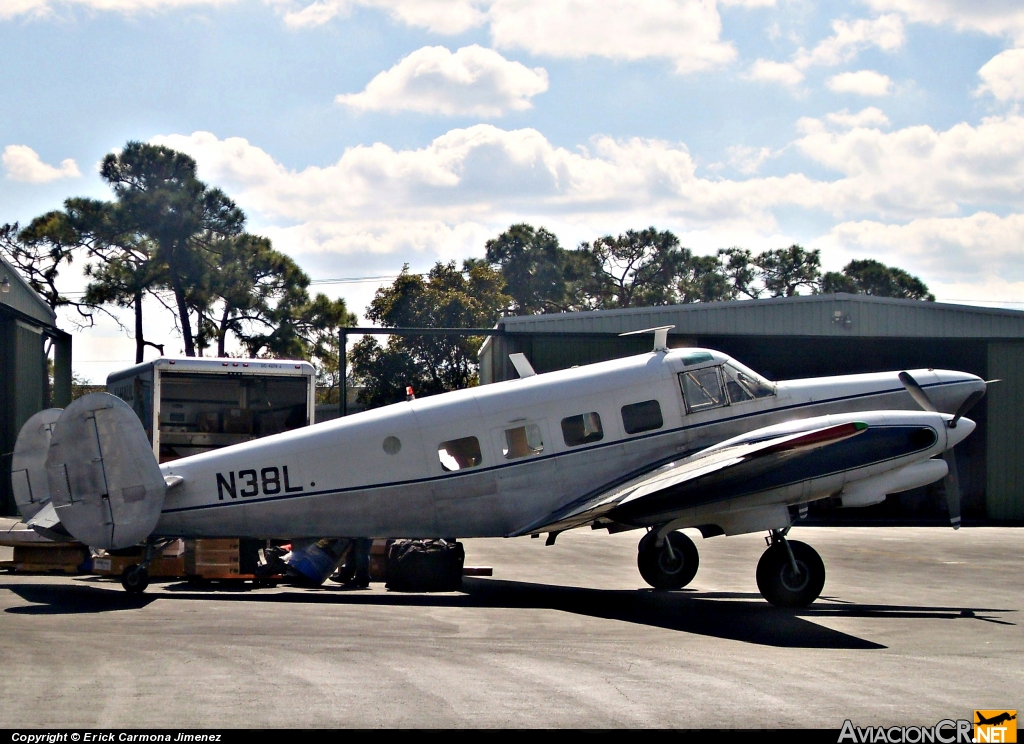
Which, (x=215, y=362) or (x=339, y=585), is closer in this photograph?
(x=339, y=585)

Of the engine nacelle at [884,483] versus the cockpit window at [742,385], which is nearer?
the engine nacelle at [884,483]

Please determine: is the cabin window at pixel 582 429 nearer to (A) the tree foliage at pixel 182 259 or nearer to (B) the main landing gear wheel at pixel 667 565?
(B) the main landing gear wheel at pixel 667 565

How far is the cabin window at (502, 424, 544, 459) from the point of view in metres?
14.0

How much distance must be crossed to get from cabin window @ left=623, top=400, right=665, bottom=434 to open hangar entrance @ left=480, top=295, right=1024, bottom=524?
18092 millimetres

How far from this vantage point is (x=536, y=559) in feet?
67.7

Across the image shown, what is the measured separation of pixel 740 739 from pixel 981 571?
14205 millimetres

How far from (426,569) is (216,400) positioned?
7682 mm

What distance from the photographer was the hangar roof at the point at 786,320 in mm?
33594

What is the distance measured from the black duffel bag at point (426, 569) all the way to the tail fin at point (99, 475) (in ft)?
12.1

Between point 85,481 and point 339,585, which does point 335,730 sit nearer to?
point 85,481

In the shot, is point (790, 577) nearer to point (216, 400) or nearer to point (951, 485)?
point (951, 485)

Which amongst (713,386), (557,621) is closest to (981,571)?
(713,386)

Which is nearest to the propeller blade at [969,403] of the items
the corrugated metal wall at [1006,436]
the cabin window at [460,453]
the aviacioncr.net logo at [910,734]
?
the cabin window at [460,453]

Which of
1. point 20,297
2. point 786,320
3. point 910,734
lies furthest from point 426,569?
point 20,297
